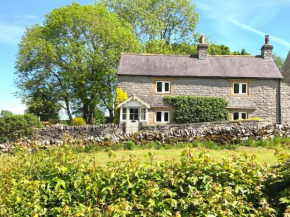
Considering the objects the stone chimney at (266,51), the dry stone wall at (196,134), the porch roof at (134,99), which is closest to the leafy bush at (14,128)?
the dry stone wall at (196,134)

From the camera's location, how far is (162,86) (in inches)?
1089

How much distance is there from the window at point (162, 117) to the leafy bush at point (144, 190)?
2195 centimetres

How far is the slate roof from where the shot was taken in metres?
27.4

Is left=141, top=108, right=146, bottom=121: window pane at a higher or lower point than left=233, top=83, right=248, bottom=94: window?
lower

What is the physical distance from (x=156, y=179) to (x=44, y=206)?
1.97 m

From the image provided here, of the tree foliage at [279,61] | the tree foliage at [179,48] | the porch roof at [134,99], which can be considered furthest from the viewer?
the tree foliage at [279,61]

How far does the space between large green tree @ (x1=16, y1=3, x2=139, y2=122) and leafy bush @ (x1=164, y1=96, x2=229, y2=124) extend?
10831 millimetres

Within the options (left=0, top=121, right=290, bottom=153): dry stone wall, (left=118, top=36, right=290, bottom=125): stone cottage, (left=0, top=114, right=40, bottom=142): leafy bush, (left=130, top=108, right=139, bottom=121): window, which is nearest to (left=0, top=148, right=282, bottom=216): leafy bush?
(left=0, top=121, right=290, bottom=153): dry stone wall

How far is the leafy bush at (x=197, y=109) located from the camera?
26750 mm

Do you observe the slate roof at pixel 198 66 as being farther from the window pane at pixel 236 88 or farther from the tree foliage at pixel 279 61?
the tree foliage at pixel 279 61

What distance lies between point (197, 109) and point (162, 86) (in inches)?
155

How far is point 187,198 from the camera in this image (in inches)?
173

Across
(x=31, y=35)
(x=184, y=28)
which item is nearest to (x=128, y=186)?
(x=31, y=35)

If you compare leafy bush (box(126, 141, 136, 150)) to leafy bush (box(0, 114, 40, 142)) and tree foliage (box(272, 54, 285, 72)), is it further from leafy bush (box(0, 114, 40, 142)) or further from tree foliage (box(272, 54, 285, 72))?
tree foliage (box(272, 54, 285, 72))
